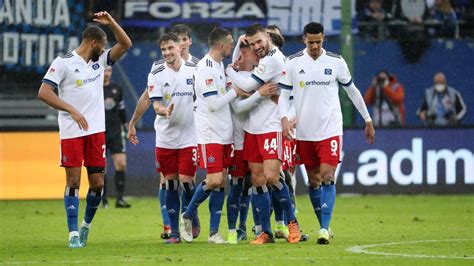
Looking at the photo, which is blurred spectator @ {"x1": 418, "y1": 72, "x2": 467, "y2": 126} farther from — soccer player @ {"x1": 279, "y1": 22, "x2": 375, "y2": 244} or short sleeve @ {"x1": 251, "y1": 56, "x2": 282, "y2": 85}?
short sleeve @ {"x1": 251, "y1": 56, "x2": 282, "y2": 85}

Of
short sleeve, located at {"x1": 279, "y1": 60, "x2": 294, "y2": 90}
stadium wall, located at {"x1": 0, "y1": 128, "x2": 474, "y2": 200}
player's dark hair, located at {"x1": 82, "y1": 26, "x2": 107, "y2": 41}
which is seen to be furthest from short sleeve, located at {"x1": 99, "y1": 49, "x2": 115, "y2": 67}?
stadium wall, located at {"x1": 0, "y1": 128, "x2": 474, "y2": 200}

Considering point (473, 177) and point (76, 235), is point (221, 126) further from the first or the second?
point (473, 177)

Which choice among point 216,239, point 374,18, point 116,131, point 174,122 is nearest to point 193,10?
point 374,18

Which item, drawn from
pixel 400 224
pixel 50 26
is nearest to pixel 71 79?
pixel 400 224

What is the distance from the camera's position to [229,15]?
23.5m

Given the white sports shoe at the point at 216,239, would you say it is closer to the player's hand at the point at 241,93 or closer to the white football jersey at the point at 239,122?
the white football jersey at the point at 239,122

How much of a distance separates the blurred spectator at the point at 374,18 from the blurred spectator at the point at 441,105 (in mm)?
1381

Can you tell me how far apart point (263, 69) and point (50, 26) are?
1050 centimetres

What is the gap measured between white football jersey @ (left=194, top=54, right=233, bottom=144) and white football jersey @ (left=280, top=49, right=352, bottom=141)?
738mm

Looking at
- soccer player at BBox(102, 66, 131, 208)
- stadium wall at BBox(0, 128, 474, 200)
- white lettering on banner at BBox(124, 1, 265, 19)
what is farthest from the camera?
white lettering on banner at BBox(124, 1, 265, 19)

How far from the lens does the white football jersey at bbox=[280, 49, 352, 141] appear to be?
13.5 meters

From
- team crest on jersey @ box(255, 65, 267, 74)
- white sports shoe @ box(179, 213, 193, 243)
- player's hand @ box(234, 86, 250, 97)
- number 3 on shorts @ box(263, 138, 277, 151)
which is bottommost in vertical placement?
white sports shoe @ box(179, 213, 193, 243)

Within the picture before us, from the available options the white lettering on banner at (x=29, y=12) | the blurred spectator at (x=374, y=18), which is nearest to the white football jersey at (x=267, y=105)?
the white lettering on banner at (x=29, y=12)

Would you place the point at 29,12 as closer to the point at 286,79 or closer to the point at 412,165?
the point at 412,165
